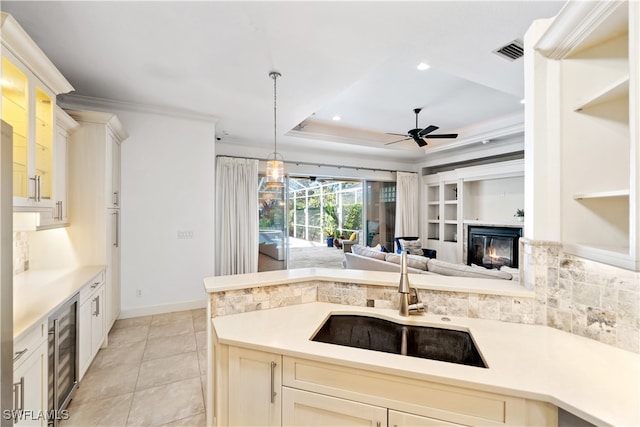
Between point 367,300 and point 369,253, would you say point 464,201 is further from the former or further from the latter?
point 367,300

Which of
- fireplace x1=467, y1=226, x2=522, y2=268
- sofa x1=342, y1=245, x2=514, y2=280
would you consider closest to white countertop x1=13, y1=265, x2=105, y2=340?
sofa x1=342, y1=245, x2=514, y2=280

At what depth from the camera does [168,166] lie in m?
3.91

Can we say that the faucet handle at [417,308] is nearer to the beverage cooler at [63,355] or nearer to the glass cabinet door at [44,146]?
the beverage cooler at [63,355]

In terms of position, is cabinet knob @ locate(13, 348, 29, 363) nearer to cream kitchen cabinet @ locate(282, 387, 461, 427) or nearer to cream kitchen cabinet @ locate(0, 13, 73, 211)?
cream kitchen cabinet @ locate(0, 13, 73, 211)

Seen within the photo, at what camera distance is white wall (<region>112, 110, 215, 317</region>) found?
3707 mm

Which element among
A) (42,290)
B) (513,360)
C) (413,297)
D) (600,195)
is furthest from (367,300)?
(42,290)

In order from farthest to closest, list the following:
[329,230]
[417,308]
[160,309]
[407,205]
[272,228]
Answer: [329,230]
[407,205]
[272,228]
[160,309]
[417,308]

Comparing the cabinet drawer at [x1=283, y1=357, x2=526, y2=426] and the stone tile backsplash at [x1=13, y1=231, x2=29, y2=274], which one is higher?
the stone tile backsplash at [x1=13, y1=231, x2=29, y2=274]

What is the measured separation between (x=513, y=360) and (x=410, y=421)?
0.49 m

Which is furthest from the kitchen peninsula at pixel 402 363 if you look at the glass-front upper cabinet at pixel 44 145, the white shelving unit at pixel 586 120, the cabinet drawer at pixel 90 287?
the glass-front upper cabinet at pixel 44 145

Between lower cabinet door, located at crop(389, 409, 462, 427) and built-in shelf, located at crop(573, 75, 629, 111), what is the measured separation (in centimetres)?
149

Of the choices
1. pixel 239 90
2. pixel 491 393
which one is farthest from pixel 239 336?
pixel 239 90

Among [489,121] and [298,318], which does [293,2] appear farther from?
[489,121]

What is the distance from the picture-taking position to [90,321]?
7.97ft
